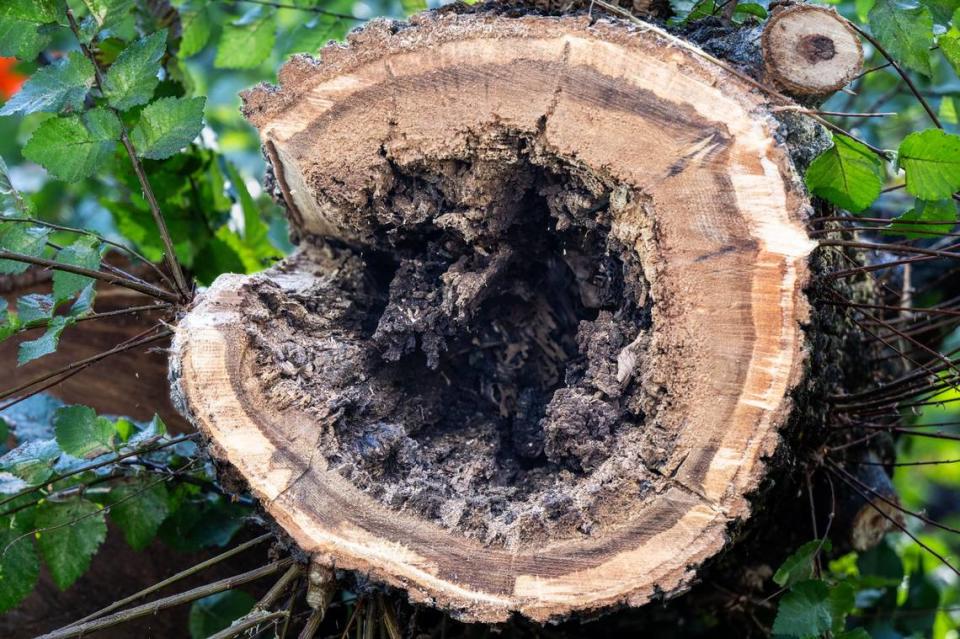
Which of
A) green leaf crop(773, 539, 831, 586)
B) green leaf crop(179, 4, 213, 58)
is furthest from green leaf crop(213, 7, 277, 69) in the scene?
green leaf crop(773, 539, 831, 586)

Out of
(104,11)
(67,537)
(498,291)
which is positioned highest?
(104,11)

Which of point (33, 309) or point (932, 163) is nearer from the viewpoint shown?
point (932, 163)

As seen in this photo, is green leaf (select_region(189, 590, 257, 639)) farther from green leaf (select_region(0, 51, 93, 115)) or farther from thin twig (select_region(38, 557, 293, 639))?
green leaf (select_region(0, 51, 93, 115))

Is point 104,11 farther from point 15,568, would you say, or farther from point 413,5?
point 15,568

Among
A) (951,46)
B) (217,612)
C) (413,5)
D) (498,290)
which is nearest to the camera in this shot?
(951,46)

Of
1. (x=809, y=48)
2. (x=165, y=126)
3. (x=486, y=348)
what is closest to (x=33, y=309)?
Result: (x=165, y=126)

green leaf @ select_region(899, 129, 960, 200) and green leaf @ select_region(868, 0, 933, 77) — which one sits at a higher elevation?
green leaf @ select_region(868, 0, 933, 77)

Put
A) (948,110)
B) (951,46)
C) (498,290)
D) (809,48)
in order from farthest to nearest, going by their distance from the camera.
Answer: (948,110)
(498,290)
(951,46)
(809,48)
